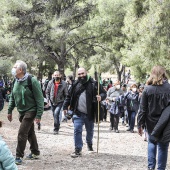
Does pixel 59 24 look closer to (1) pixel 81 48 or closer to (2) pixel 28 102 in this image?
(1) pixel 81 48

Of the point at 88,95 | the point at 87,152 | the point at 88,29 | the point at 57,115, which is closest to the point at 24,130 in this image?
the point at 88,95

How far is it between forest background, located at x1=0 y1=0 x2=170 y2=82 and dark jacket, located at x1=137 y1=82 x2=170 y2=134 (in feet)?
40.4

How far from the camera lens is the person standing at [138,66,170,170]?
5301 mm

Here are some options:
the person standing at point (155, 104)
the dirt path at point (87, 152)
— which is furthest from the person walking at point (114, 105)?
the person standing at point (155, 104)

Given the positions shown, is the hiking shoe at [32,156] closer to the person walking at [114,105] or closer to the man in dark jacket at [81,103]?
the man in dark jacket at [81,103]

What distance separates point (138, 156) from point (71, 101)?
175 centimetres

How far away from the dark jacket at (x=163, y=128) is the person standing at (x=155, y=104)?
0.34ft

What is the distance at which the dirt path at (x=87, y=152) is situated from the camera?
6564 millimetres

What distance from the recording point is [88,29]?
25688mm

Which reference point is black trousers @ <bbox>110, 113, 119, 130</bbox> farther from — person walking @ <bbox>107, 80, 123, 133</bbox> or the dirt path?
the dirt path

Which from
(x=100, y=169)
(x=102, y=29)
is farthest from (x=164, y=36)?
(x=100, y=169)

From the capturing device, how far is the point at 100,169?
251 inches

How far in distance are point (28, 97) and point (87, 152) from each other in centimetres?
198

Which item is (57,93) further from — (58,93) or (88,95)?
(88,95)
